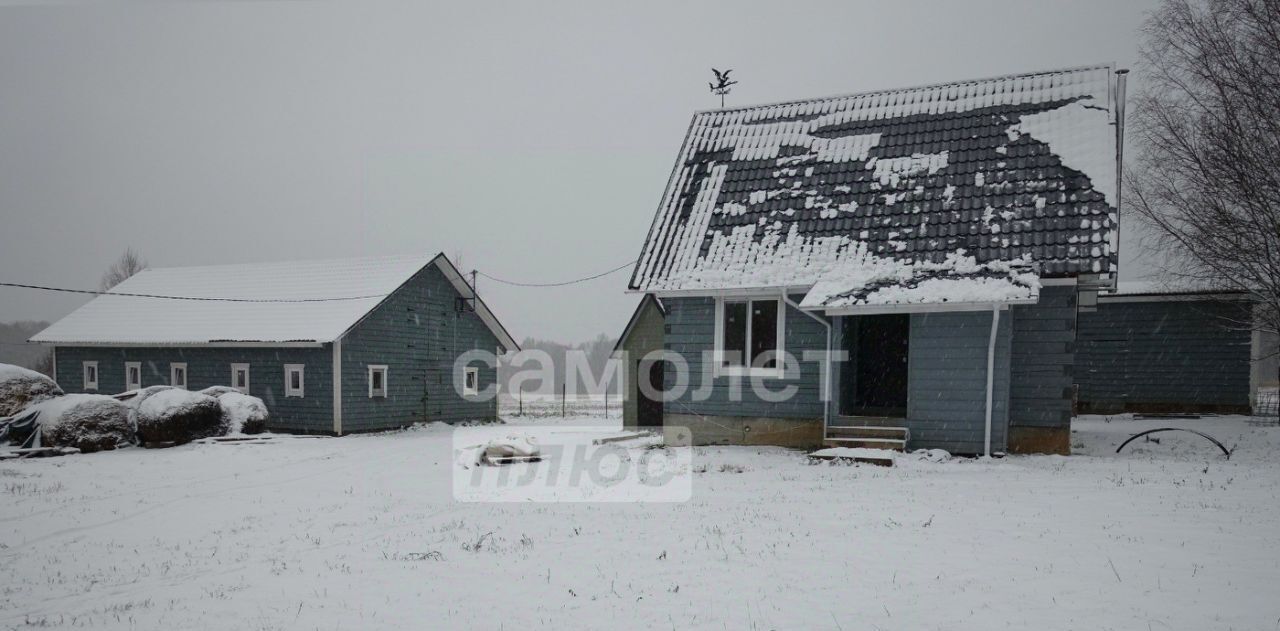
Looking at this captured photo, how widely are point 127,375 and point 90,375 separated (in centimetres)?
220

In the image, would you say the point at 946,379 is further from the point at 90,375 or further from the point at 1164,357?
the point at 90,375

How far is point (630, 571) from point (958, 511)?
13.7 feet

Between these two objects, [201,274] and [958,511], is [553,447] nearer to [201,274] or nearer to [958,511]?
[958,511]

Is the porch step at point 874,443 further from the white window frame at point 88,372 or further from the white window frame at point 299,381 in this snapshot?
the white window frame at point 88,372

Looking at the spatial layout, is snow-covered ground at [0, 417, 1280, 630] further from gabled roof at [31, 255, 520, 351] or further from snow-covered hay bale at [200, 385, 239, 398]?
gabled roof at [31, 255, 520, 351]

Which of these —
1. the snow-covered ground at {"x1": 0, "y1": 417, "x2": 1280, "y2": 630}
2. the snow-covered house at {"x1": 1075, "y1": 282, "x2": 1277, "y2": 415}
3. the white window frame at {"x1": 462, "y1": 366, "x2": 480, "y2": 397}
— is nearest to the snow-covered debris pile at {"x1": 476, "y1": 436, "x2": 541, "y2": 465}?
the snow-covered ground at {"x1": 0, "y1": 417, "x2": 1280, "y2": 630}

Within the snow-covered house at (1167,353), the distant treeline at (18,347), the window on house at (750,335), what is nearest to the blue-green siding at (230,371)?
the window on house at (750,335)

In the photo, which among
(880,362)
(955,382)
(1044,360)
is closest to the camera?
(955,382)

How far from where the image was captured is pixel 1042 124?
48.5 feet

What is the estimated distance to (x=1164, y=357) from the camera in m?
23.0

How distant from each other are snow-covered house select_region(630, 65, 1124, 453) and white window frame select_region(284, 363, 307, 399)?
12775 millimetres

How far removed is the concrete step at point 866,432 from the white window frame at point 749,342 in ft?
5.46

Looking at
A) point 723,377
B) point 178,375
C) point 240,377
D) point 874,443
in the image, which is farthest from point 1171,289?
point 178,375

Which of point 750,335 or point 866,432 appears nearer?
point 866,432
